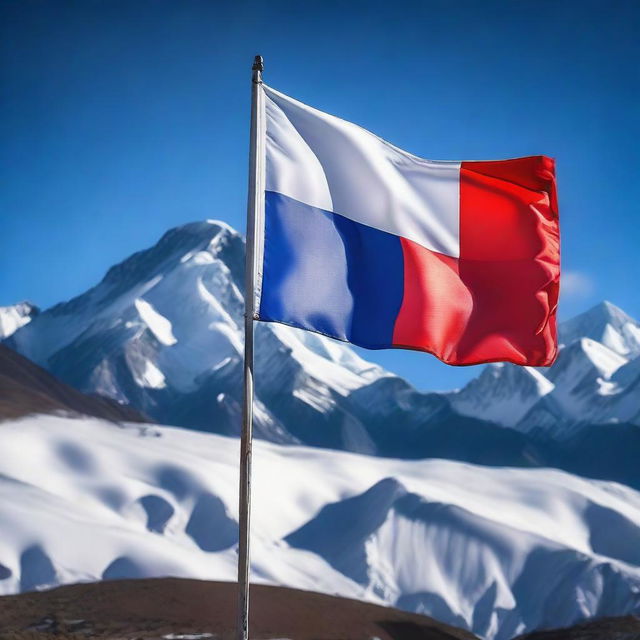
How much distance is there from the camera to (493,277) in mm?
8102

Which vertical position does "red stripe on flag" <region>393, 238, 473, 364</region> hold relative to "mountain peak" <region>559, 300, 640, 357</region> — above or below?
below

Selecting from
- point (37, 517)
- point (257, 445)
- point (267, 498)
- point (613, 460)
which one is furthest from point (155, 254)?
point (37, 517)

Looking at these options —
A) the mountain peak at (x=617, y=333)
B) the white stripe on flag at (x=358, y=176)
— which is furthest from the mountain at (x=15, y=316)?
the white stripe on flag at (x=358, y=176)

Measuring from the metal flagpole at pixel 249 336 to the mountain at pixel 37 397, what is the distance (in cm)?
→ 4865

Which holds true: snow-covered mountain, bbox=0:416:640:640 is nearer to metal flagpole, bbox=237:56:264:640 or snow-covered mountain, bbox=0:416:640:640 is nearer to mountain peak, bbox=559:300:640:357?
metal flagpole, bbox=237:56:264:640

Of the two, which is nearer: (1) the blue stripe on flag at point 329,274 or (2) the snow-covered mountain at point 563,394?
(1) the blue stripe on flag at point 329,274

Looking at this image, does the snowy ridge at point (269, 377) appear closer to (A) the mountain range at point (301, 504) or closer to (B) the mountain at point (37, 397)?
(A) the mountain range at point (301, 504)

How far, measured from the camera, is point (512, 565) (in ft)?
179

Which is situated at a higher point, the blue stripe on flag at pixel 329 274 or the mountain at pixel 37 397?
the blue stripe on flag at pixel 329 274

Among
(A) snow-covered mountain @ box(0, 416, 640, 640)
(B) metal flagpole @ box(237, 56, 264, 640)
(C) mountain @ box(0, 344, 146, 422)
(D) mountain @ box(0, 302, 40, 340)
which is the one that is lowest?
(A) snow-covered mountain @ box(0, 416, 640, 640)

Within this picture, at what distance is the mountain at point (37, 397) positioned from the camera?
57069mm

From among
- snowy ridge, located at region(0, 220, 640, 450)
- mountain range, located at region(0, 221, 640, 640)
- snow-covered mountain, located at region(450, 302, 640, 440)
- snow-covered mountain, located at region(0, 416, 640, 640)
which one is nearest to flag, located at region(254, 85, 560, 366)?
mountain range, located at region(0, 221, 640, 640)

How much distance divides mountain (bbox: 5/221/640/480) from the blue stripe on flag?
10522cm

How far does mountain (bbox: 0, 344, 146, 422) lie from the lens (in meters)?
57.1
